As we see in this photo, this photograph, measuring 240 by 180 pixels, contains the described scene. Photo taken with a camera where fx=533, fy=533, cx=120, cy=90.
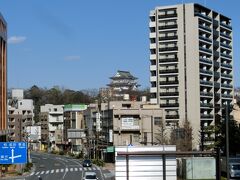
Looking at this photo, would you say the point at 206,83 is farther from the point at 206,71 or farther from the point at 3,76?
the point at 3,76

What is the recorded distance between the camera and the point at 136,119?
92.9m

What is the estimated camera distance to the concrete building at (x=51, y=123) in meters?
149

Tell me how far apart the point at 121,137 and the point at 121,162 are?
78.9 m

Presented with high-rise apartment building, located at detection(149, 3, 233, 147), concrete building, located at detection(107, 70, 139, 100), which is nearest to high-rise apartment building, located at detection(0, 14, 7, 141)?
high-rise apartment building, located at detection(149, 3, 233, 147)

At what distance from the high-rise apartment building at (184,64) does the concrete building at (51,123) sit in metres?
48.9

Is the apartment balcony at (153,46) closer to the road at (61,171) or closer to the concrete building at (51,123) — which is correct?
the road at (61,171)

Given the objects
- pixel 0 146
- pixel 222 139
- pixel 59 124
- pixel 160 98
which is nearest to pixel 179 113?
pixel 160 98

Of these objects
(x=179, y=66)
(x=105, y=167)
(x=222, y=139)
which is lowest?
(x=105, y=167)

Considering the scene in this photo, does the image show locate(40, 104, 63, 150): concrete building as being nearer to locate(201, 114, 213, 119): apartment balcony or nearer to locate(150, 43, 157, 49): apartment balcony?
locate(150, 43, 157, 49): apartment balcony

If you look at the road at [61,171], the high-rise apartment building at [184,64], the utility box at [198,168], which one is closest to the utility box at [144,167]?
the utility box at [198,168]

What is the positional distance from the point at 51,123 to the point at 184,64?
59.3m

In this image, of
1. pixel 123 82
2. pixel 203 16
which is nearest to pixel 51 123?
pixel 123 82

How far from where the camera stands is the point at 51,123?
152125mm

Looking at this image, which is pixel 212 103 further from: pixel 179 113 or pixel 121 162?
pixel 121 162
